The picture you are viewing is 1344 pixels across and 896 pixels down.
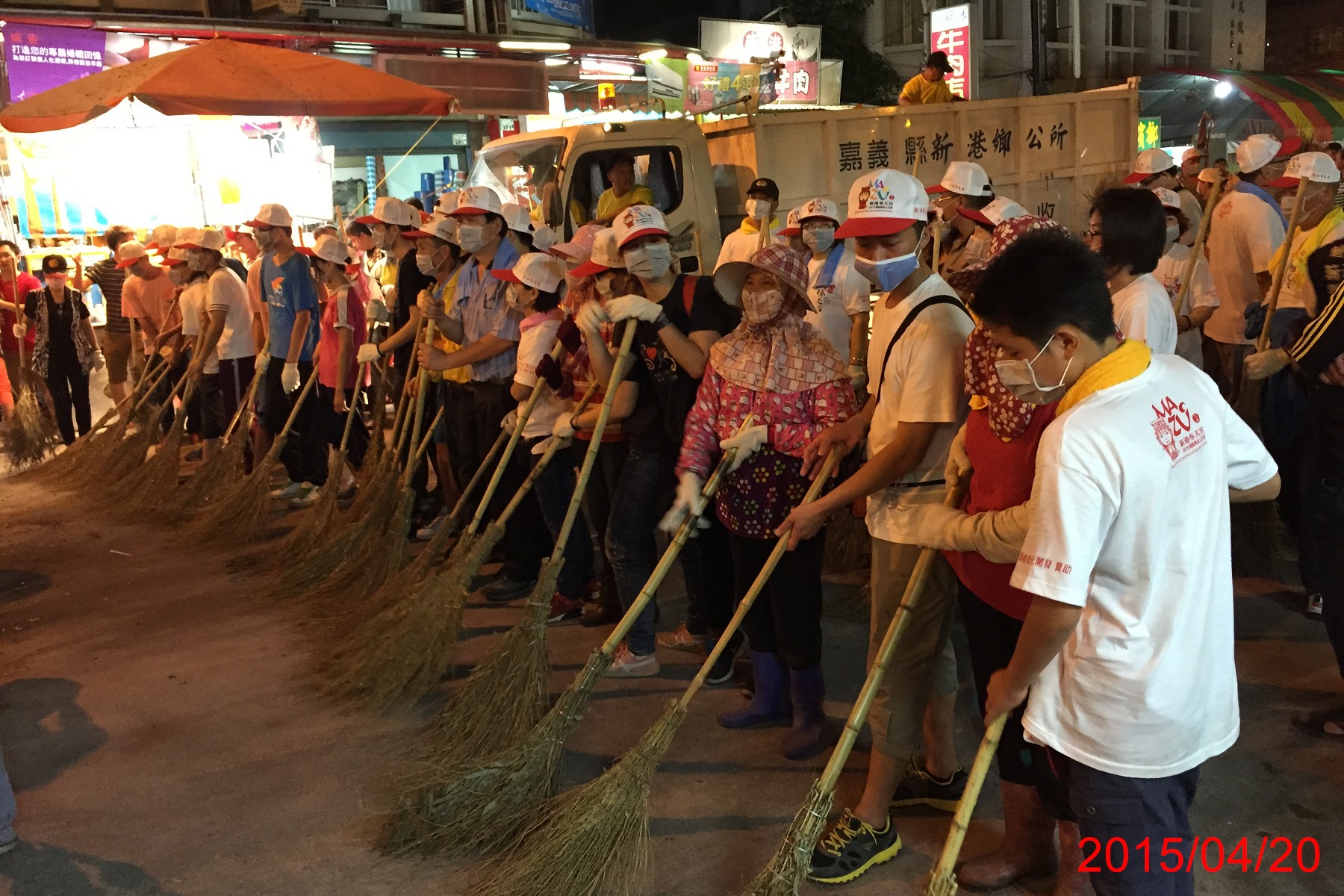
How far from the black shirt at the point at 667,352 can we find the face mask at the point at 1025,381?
180 centimetres

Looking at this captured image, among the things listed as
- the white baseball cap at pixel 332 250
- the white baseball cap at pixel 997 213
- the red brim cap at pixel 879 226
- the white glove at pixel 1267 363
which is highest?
the white baseball cap at pixel 332 250

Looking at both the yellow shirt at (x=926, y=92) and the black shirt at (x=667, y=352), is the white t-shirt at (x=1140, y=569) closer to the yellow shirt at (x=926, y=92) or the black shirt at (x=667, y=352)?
the black shirt at (x=667, y=352)

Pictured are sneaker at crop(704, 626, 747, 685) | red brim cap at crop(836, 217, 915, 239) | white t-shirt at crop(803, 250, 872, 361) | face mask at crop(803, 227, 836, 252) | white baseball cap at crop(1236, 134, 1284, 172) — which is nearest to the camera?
red brim cap at crop(836, 217, 915, 239)

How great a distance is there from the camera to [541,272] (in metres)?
4.79

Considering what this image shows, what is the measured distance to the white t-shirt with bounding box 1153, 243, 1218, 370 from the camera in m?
5.65

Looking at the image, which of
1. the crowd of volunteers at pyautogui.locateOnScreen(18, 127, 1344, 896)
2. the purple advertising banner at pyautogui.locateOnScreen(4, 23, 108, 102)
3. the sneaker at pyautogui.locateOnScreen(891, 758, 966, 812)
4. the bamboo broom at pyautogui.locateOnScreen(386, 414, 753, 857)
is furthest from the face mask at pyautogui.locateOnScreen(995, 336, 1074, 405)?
the purple advertising banner at pyautogui.locateOnScreen(4, 23, 108, 102)

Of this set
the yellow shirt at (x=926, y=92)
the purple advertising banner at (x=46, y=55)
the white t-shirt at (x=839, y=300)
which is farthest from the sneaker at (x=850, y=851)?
the purple advertising banner at (x=46, y=55)

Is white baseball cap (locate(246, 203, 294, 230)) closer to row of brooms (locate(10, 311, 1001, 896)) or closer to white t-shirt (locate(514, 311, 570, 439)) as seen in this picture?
row of brooms (locate(10, 311, 1001, 896))

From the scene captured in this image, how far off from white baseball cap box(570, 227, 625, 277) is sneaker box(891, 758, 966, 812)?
209 cm

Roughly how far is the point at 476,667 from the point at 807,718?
1.51m

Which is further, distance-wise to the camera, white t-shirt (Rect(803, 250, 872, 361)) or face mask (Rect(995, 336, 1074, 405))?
white t-shirt (Rect(803, 250, 872, 361))

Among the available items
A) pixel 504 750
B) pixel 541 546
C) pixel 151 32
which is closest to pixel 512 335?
pixel 541 546

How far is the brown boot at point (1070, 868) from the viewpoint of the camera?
2.61 meters

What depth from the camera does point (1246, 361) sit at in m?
4.24
